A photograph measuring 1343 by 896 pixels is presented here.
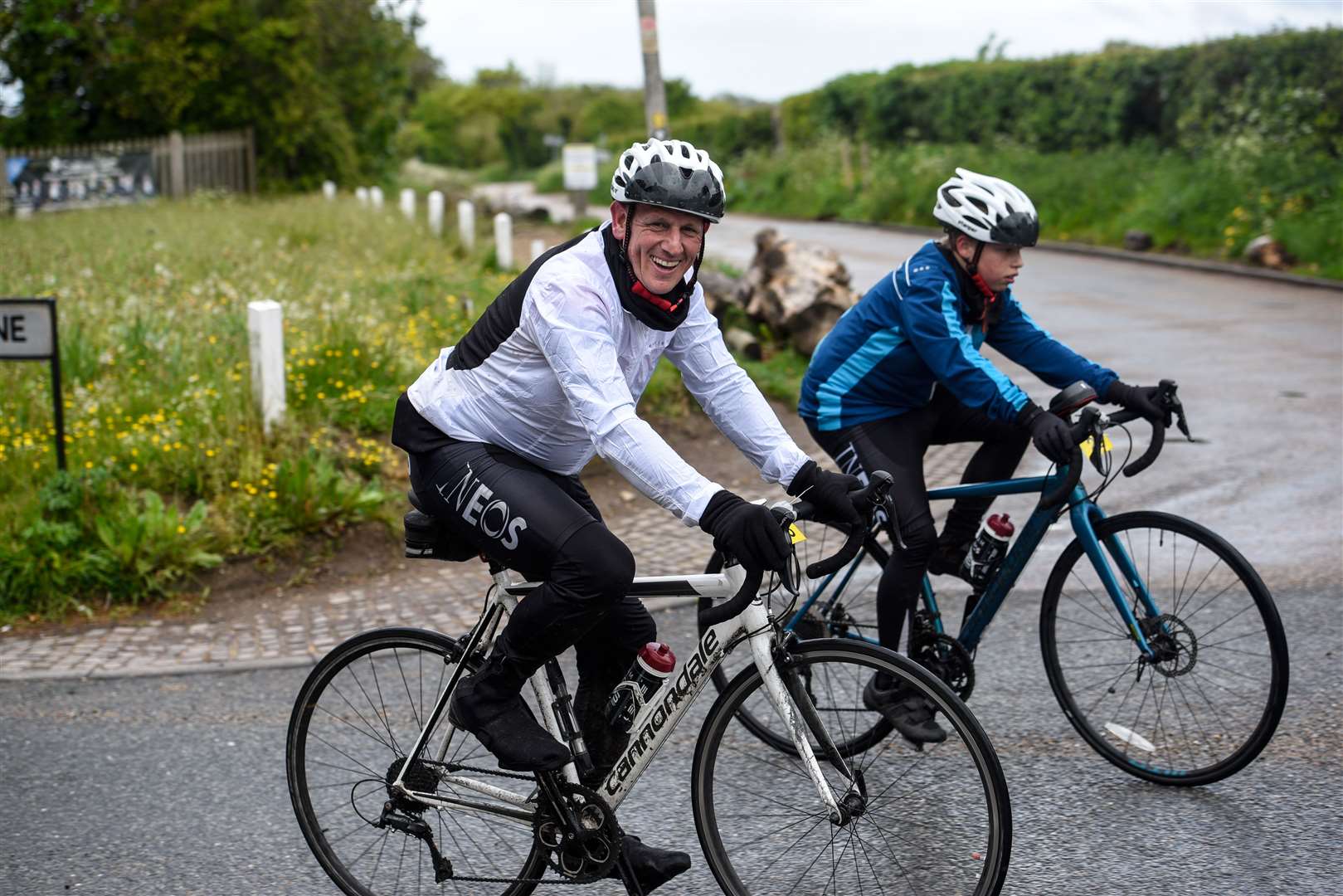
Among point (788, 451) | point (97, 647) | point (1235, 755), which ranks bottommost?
point (97, 647)

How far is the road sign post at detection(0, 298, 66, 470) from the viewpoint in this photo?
6.70m

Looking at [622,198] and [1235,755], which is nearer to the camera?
[622,198]

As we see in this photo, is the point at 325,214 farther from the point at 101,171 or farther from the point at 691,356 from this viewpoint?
the point at 691,356

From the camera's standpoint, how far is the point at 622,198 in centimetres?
329

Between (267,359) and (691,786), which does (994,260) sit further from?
(267,359)

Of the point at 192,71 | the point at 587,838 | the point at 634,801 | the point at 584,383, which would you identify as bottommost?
the point at 634,801

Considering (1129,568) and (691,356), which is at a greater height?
(691,356)

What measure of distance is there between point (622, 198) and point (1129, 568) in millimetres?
2059

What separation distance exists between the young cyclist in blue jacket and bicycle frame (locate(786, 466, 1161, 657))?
0.49ft

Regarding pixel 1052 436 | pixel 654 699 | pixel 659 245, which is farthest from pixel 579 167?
pixel 654 699

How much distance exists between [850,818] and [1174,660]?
155cm

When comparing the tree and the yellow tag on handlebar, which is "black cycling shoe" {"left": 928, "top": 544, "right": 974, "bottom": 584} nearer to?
the yellow tag on handlebar

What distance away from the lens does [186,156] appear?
87.8ft

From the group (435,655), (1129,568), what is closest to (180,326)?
(435,655)
